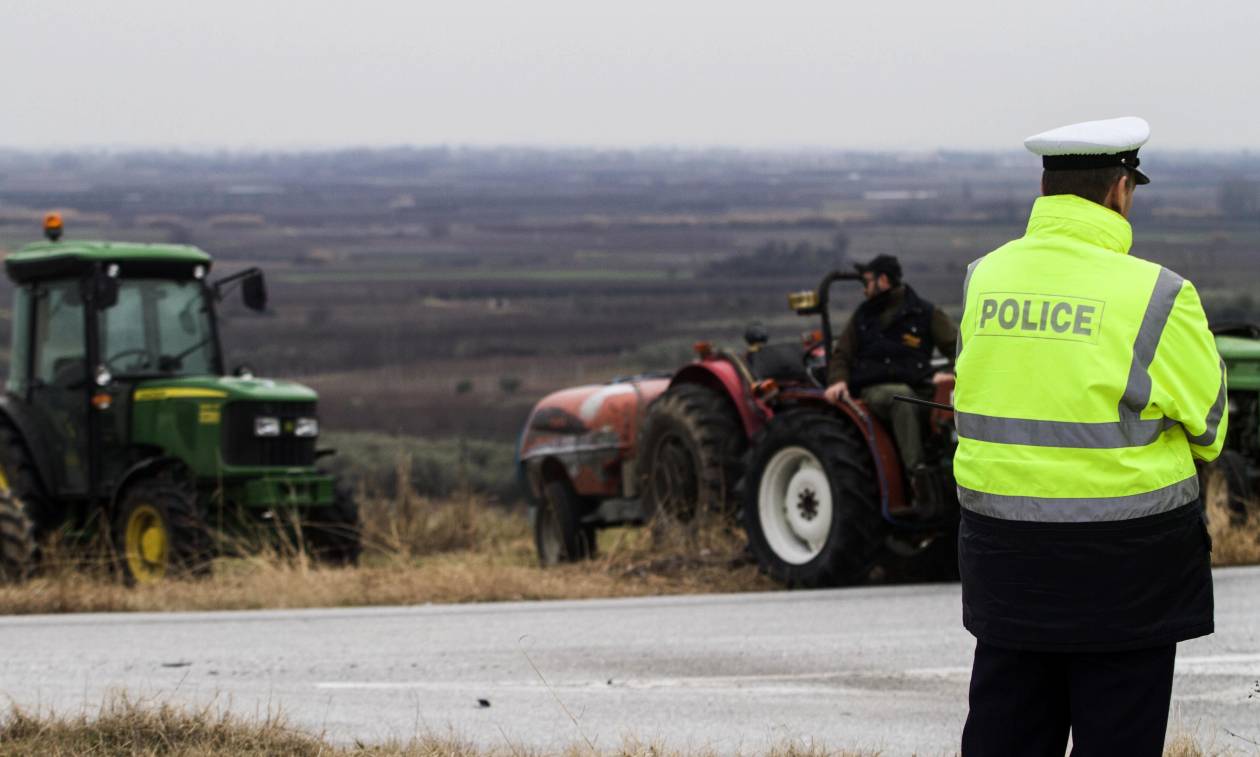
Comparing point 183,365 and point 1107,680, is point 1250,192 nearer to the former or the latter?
point 183,365

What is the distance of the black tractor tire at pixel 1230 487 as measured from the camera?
1288 centimetres

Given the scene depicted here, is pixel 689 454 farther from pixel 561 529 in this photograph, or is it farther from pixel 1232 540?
pixel 1232 540

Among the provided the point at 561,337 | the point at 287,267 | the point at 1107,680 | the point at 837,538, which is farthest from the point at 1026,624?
the point at 287,267

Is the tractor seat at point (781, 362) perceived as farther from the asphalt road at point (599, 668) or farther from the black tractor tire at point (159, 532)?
the black tractor tire at point (159, 532)

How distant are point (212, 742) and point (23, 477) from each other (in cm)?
912

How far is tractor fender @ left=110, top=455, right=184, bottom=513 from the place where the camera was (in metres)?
14.9

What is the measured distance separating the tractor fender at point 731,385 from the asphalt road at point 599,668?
2.28 meters

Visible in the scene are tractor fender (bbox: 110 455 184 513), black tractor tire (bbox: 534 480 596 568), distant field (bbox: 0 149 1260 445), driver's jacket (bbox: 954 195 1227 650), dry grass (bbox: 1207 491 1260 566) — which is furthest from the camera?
distant field (bbox: 0 149 1260 445)

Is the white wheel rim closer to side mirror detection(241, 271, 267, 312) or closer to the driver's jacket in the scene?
side mirror detection(241, 271, 267, 312)

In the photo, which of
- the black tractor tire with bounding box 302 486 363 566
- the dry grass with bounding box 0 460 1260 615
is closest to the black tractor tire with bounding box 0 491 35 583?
the dry grass with bounding box 0 460 1260 615

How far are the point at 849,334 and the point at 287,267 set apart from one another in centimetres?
11149

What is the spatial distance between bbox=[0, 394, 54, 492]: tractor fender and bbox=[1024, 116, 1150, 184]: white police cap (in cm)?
1190

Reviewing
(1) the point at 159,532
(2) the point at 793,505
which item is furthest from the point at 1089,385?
(1) the point at 159,532

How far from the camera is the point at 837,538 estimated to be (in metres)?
11.7
